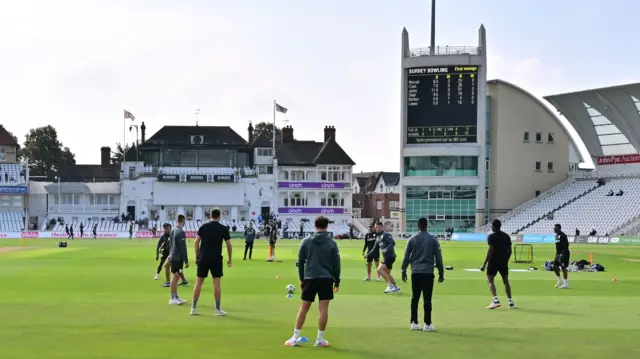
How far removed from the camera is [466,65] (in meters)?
91.6

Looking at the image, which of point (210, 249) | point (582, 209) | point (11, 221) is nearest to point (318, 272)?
point (210, 249)

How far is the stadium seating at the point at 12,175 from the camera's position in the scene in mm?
110706

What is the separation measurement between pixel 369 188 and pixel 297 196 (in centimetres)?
4319

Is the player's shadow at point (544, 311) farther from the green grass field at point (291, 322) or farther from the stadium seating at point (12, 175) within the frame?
the stadium seating at point (12, 175)

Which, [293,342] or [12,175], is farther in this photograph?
[12,175]

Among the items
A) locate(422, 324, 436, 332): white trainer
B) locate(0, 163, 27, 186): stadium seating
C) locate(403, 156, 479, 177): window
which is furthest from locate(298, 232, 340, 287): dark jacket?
locate(0, 163, 27, 186): stadium seating

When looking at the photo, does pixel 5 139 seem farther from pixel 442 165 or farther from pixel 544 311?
pixel 544 311

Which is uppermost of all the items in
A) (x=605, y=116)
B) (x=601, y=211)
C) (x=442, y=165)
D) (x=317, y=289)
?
(x=605, y=116)

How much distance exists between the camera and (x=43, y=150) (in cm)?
14425

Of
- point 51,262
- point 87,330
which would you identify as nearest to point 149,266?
point 51,262

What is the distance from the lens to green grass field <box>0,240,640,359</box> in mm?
14227

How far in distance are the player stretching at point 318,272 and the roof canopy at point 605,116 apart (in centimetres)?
7961

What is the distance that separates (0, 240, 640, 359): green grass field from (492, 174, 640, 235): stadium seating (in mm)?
59239

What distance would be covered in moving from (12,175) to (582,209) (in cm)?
6412
